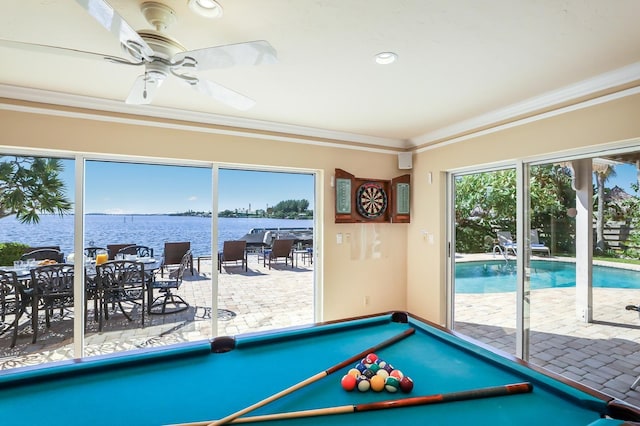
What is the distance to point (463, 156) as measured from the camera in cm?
354

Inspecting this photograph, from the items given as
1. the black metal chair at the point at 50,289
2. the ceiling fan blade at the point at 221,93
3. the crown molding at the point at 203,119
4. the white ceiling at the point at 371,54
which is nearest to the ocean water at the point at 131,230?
the black metal chair at the point at 50,289

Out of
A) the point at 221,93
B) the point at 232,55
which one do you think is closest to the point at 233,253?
the point at 221,93

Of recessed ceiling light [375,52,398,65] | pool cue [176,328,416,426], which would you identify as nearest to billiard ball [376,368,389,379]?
pool cue [176,328,416,426]

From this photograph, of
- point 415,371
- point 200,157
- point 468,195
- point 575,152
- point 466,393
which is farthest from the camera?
point 468,195

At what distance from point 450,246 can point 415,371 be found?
2661 mm

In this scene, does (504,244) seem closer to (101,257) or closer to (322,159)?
(322,159)

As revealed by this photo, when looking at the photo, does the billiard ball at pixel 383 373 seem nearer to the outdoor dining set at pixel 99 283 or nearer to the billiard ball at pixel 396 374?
the billiard ball at pixel 396 374

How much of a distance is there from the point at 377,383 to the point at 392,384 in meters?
0.06

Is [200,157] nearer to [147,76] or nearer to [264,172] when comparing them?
[264,172]

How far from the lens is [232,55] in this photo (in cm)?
152

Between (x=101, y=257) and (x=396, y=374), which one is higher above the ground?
(x=101, y=257)

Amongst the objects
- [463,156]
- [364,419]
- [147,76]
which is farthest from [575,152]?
[147,76]

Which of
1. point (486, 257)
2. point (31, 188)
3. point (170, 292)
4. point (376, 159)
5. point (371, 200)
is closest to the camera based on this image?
point (31, 188)

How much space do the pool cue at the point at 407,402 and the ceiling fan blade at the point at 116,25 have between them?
4.86 ft
